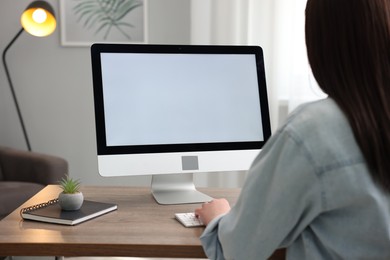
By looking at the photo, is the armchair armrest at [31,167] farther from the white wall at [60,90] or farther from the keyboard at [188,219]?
the keyboard at [188,219]

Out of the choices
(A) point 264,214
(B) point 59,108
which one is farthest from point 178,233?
(B) point 59,108

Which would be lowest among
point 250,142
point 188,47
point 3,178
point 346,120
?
point 3,178

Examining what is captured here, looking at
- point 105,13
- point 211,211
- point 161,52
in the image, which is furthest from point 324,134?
point 105,13

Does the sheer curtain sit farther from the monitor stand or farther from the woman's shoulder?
the woman's shoulder

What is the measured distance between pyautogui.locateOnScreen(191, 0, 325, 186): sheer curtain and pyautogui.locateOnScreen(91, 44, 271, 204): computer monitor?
172 centimetres

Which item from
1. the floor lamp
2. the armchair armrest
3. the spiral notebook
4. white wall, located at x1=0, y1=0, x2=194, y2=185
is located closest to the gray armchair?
the armchair armrest

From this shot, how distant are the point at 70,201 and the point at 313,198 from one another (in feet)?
2.55

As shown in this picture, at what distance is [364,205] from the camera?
3.25ft

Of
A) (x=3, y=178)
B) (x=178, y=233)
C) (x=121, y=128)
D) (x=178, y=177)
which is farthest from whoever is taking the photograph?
(x=3, y=178)

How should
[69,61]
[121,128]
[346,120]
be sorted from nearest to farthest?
[346,120] → [121,128] → [69,61]

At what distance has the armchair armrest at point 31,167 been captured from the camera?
315 cm

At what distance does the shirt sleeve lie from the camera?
3.13ft

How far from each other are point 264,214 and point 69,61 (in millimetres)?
3046

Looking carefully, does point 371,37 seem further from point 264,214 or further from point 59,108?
point 59,108
